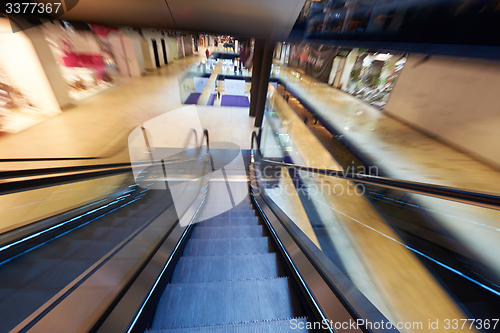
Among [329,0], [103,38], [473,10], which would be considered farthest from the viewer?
[103,38]

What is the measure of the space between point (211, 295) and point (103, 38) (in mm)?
8941

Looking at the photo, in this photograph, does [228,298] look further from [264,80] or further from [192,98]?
[192,98]

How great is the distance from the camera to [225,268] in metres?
1.60

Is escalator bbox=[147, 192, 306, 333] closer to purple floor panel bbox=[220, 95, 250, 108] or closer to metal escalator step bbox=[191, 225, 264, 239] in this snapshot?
metal escalator step bbox=[191, 225, 264, 239]

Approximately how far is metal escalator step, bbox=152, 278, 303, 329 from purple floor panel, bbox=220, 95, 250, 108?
30.7ft

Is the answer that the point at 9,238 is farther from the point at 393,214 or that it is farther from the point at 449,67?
the point at 449,67

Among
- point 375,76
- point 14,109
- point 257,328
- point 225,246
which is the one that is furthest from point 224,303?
point 14,109

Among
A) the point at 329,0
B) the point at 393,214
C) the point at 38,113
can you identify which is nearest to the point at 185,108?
the point at 38,113

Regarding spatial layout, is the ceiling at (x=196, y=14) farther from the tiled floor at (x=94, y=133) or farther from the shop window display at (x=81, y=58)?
→ the tiled floor at (x=94, y=133)

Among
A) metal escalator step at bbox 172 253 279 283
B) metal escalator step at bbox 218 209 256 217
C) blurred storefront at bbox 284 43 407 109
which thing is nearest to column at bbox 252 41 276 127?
blurred storefront at bbox 284 43 407 109

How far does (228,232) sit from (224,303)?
1.20 meters

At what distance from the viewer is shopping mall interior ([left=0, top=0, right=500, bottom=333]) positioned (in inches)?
43.9

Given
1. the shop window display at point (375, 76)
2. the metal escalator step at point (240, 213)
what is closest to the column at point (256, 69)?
the shop window display at point (375, 76)

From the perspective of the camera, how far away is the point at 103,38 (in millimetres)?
6648
